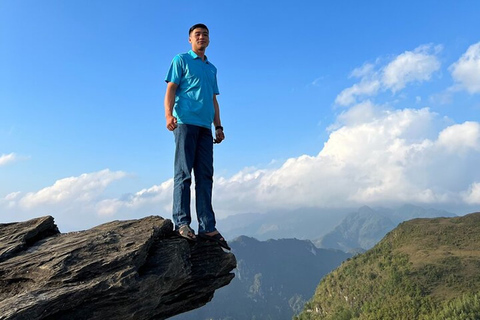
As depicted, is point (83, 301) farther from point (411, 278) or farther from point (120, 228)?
point (411, 278)

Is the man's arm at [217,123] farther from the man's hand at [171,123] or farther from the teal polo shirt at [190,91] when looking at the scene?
the man's hand at [171,123]

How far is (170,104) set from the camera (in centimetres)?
998

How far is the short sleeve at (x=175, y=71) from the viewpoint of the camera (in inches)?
Result: 401

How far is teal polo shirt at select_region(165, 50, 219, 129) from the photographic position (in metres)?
10.2

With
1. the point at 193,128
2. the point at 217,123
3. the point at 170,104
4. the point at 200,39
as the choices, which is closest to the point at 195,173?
the point at 193,128

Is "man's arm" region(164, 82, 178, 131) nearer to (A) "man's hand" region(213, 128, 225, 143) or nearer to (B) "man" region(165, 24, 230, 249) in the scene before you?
(B) "man" region(165, 24, 230, 249)

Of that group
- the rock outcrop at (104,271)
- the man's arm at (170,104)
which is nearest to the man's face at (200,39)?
the man's arm at (170,104)

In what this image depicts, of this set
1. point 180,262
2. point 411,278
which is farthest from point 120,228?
point 411,278

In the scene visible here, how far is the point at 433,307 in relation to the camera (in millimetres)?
166375

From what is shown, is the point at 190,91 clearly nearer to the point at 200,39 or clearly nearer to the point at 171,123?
the point at 171,123

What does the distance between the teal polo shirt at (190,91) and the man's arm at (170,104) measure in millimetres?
181

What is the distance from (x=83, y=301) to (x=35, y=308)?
98 centimetres

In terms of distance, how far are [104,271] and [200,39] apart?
701cm

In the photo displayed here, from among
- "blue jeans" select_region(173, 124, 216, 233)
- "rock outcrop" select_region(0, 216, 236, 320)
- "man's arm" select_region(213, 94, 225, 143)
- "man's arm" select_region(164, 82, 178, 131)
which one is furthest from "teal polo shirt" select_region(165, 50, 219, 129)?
"rock outcrop" select_region(0, 216, 236, 320)
